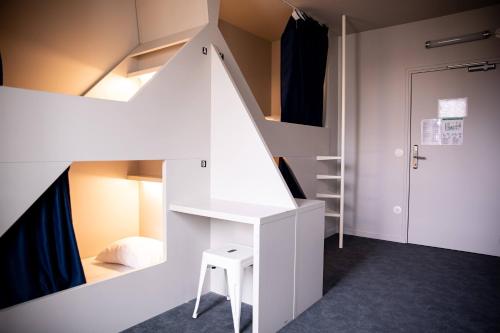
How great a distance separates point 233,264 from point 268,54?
3314 mm

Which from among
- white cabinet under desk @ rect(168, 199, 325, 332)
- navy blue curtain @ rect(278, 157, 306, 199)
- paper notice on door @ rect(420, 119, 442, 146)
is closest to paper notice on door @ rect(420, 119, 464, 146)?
paper notice on door @ rect(420, 119, 442, 146)

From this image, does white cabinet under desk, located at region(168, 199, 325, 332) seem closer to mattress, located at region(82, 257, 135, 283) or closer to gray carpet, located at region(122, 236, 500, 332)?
gray carpet, located at region(122, 236, 500, 332)

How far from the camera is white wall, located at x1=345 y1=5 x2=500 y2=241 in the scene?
3.94 metres

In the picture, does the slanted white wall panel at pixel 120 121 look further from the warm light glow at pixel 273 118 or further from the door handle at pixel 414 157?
the door handle at pixel 414 157

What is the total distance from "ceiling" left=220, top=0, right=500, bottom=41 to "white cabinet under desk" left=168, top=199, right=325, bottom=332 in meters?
2.15

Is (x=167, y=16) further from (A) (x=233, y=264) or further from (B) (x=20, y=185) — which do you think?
(A) (x=233, y=264)

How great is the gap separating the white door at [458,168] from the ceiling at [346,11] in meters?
0.65

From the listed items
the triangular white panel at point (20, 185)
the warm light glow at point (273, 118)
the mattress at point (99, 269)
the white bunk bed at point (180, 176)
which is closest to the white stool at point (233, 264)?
the white bunk bed at point (180, 176)

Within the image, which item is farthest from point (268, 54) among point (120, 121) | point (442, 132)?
point (120, 121)

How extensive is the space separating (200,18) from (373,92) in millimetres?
2519

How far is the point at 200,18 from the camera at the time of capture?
2.58 meters

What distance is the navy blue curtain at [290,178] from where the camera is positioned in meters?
3.59

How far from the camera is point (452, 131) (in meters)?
3.79

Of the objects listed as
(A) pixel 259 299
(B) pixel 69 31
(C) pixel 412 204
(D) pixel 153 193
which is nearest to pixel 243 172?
(A) pixel 259 299
